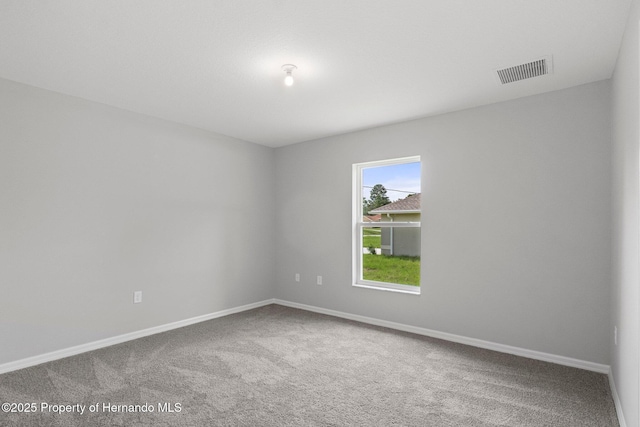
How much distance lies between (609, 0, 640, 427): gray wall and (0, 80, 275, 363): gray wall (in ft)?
13.0

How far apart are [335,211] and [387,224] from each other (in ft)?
2.38

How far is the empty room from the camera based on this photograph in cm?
213

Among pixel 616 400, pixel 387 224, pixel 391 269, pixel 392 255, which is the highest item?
pixel 387 224

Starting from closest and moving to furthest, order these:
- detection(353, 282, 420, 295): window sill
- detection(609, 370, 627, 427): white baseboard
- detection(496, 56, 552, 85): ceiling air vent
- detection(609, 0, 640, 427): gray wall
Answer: detection(609, 0, 640, 427): gray wall < detection(609, 370, 627, 427): white baseboard < detection(496, 56, 552, 85): ceiling air vent < detection(353, 282, 420, 295): window sill

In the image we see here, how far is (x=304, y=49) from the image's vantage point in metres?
2.39

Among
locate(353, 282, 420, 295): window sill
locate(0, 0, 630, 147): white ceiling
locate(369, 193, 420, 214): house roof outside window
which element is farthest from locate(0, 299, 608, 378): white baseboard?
locate(0, 0, 630, 147): white ceiling

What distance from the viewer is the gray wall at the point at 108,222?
2.90 m

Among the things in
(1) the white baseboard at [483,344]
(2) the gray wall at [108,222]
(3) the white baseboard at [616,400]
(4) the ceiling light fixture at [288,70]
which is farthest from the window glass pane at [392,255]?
(4) the ceiling light fixture at [288,70]

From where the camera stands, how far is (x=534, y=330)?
10.3ft

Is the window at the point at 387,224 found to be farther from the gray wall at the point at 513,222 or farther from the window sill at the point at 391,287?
the gray wall at the point at 513,222

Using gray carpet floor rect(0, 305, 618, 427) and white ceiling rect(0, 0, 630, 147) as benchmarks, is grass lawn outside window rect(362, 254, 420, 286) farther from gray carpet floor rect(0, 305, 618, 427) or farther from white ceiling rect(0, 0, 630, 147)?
white ceiling rect(0, 0, 630, 147)

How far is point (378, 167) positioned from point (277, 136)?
1426 mm

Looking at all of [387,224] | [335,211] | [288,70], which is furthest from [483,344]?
[288,70]

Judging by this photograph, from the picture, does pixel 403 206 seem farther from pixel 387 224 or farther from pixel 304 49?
pixel 304 49
